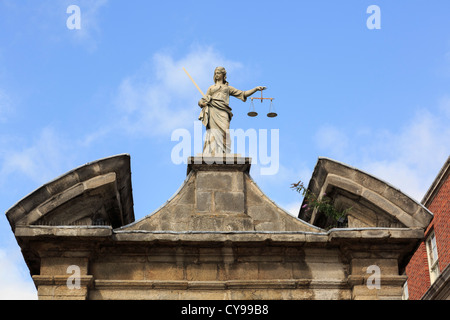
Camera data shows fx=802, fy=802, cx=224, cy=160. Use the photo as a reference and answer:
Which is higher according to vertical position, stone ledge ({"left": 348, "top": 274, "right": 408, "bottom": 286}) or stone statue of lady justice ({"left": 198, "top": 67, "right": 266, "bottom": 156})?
stone statue of lady justice ({"left": 198, "top": 67, "right": 266, "bottom": 156})

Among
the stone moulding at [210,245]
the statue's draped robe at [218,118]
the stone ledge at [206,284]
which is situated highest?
the statue's draped robe at [218,118]

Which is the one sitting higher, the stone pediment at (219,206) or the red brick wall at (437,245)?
the red brick wall at (437,245)

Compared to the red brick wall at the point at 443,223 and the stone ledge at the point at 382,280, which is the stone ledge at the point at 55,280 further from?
the red brick wall at the point at 443,223

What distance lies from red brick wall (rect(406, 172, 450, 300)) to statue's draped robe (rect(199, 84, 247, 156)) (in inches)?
385

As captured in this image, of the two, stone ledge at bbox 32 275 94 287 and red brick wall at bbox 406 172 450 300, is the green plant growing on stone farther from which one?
red brick wall at bbox 406 172 450 300

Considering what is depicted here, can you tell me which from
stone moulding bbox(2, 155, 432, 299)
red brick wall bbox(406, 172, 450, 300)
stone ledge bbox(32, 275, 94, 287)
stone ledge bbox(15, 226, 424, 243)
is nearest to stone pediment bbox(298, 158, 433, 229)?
stone moulding bbox(2, 155, 432, 299)

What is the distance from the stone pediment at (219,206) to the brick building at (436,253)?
795cm

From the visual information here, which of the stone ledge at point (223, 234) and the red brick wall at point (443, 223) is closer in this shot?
the stone ledge at point (223, 234)

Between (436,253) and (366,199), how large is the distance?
35.7ft

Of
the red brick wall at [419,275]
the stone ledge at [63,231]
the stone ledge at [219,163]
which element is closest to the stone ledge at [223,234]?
the stone ledge at [63,231]

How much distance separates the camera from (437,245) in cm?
2291

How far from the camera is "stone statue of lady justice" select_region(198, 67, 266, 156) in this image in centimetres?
1394

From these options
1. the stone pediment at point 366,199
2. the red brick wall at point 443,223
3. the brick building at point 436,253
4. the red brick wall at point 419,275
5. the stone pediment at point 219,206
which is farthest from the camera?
the red brick wall at point 419,275

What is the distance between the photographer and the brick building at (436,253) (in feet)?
67.4
